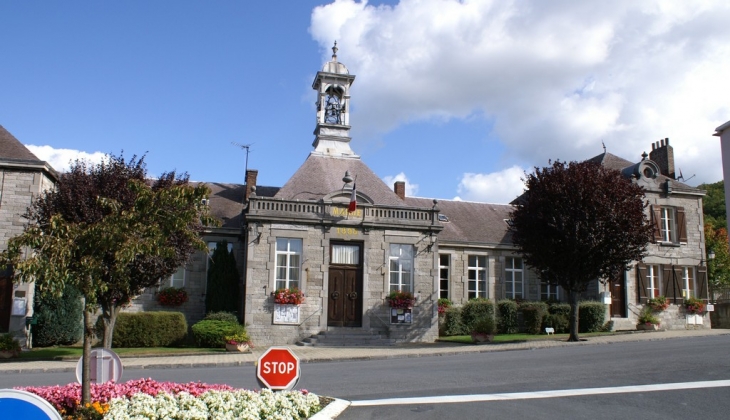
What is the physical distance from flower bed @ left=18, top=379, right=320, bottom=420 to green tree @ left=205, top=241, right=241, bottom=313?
13921 millimetres

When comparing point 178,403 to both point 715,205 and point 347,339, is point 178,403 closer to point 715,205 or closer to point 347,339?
point 347,339

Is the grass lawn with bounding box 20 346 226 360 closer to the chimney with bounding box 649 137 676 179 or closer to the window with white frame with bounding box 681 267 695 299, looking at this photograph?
the window with white frame with bounding box 681 267 695 299

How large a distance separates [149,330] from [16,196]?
639cm

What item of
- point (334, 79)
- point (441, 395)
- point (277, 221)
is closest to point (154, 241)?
point (441, 395)

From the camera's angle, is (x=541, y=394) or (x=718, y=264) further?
(x=718, y=264)

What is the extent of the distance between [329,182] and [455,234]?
6.40 meters

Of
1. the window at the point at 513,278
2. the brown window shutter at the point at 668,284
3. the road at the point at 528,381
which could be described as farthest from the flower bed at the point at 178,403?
the brown window shutter at the point at 668,284

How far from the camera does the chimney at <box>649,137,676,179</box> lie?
91.6 ft

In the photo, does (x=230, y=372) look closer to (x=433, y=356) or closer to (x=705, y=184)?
(x=433, y=356)

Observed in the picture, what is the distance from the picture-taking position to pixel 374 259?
2191 centimetres

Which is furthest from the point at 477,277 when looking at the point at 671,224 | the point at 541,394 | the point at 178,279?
the point at 541,394

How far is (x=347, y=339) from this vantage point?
20578 millimetres

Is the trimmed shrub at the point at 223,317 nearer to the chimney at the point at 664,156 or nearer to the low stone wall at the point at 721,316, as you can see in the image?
the chimney at the point at 664,156

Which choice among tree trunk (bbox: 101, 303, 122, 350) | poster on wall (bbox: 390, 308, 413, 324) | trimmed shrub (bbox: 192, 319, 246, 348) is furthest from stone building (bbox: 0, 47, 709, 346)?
tree trunk (bbox: 101, 303, 122, 350)
